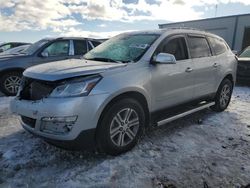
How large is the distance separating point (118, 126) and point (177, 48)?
189 cm

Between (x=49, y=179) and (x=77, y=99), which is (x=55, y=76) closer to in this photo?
(x=77, y=99)

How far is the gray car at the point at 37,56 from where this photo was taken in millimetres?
7586

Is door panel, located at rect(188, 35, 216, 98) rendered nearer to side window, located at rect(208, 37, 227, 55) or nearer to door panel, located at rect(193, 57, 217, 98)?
door panel, located at rect(193, 57, 217, 98)

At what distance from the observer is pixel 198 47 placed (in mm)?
5348

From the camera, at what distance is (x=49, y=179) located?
10.8 feet

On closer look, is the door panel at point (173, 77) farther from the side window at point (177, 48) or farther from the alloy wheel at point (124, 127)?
the alloy wheel at point (124, 127)

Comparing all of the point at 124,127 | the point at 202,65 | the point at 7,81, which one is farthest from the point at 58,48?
the point at 124,127

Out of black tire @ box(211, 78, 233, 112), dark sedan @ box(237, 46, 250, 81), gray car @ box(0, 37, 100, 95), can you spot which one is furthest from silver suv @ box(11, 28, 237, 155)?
dark sedan @ box(237, 46, 250, 81)

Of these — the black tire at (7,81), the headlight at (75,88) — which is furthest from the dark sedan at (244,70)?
the headlight at (75,88)

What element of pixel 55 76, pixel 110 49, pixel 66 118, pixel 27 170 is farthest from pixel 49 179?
pixel 110 49

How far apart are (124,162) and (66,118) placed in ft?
3.28

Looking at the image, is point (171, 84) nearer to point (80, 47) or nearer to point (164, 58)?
point (164, 58)

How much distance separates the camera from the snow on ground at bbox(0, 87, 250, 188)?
3279 millimetres

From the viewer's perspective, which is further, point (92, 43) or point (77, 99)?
point (92, 43)
